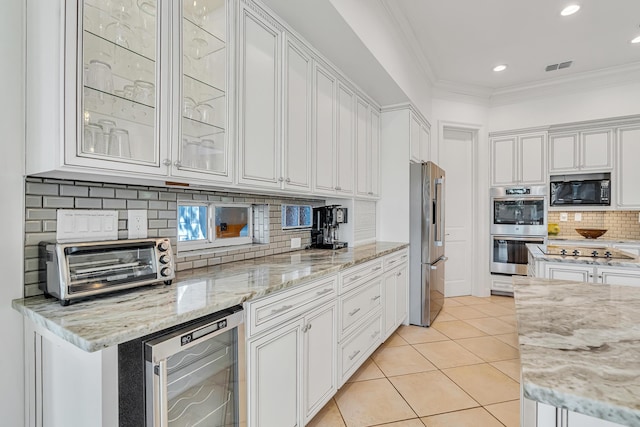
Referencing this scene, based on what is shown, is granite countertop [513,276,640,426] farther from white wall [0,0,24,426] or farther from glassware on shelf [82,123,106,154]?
white wall [0,0,24,426]

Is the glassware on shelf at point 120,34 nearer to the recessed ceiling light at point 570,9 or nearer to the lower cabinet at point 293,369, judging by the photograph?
the lower cabinet at point 293,369

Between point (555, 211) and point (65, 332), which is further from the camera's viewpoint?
point (555, 211)

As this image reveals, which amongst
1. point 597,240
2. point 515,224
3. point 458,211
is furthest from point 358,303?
point 597,240

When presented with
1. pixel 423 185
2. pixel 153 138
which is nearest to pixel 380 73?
pixel 423 185

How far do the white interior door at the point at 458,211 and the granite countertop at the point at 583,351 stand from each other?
3.36m

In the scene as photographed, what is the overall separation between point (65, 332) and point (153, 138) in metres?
0.81

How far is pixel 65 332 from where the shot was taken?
89 centimetres

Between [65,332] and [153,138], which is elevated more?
[153,138]

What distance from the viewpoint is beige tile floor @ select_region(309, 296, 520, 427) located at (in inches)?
77.0

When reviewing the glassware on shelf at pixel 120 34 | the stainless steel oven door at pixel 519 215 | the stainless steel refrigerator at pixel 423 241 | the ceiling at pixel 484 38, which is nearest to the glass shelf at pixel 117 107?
the glassware on shelf at pixel 120 34

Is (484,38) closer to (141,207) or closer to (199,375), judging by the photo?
(141,207)

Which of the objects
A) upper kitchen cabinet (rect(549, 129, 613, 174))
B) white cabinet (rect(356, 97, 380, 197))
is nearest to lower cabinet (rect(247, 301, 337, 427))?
white cabinet (rect(356, 97, 380, 197))

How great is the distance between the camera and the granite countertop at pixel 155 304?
0.90 meters

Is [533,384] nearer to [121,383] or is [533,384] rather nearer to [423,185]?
[121,383]
